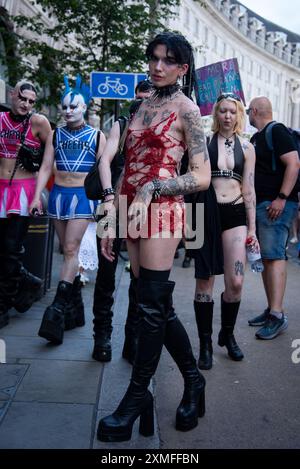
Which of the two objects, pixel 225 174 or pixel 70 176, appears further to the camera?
pixel 70 176

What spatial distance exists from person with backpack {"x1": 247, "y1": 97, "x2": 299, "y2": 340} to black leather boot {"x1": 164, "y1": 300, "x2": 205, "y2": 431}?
7.26 ft

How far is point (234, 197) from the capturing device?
14.9 feet

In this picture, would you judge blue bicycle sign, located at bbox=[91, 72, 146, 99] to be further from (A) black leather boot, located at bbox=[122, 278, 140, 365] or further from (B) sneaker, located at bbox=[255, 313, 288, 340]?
A: (A) black leather boot, located at bbox=[122, 278, 140, 365]

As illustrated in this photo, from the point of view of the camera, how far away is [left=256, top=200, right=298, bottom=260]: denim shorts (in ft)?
18.1

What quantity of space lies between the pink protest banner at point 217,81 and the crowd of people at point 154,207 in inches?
41.0

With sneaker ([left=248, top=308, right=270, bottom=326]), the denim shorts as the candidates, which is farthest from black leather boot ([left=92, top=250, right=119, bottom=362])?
sneaker ([left=248, top=308, right=270, bottom=326])

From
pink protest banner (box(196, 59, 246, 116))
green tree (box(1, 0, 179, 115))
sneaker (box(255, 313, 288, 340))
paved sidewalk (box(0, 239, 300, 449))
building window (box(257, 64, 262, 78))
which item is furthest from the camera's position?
building window (box(257, 64, 262, 78))

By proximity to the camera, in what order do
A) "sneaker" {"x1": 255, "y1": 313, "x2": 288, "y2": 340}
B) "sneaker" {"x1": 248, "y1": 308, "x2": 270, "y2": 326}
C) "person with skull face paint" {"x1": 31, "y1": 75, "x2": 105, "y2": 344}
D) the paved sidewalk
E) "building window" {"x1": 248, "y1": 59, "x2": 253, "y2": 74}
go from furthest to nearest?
"building window" {"x1": 248, "y1": 59, "x2": 253, "y2": 74} < "sneaker" {"x1": 248, "y1": 308, "x2": 270, "y2": 326} < "sneaker" {"x1": 255, "y1": 313, "x2": 288, "y2": 340} < "person with skull face paint" {"x1": 31, "y1": 75, "x2": 105, "y2": 344} < the paved sidewalk

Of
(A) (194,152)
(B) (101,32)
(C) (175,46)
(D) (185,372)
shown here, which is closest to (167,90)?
(C) (175,46)

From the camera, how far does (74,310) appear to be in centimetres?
532

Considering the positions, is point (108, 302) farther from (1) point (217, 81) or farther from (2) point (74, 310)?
(1) point (217, 81)

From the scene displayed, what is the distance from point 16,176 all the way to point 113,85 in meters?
4.83
